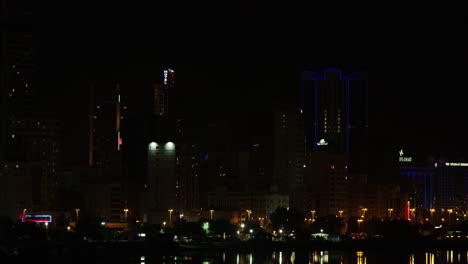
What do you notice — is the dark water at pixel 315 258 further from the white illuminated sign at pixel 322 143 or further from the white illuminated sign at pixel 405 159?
the white illuminated sign at pixel 405 159

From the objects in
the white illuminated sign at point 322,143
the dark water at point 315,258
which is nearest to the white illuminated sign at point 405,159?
the white illuminated sign at point 322,143

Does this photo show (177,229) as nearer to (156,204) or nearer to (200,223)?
(200,223)

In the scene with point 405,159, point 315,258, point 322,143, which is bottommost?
point 315,258

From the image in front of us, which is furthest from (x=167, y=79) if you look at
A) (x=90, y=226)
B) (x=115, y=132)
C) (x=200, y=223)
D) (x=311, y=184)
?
(x=90, y=226)

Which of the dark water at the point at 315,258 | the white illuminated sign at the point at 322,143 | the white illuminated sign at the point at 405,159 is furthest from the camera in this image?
the white illuminated sign at the point at 405,159

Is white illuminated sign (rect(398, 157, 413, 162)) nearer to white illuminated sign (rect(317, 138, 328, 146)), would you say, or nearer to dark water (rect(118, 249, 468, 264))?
white illuminated sign (rect(317, 138, 328, 146))

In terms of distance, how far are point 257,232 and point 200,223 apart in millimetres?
3492

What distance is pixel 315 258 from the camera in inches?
2106

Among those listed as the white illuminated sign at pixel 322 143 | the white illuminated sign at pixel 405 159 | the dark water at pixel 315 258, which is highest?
the white illuminated sign at pixel 322 143

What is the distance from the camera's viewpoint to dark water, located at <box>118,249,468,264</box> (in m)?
49.3

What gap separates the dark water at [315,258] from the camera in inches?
1943

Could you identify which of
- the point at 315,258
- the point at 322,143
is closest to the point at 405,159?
the point at 322,143

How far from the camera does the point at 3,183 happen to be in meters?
61.8

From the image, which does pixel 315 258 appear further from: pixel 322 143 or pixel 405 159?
pixel 405 159
